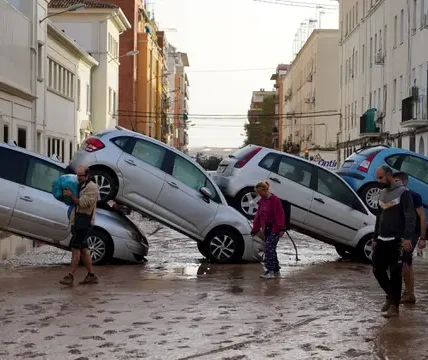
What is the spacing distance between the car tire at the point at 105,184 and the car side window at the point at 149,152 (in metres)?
0.62

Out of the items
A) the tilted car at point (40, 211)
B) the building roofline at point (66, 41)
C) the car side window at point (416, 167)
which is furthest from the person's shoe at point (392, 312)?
the building roofline at point (66, 41)

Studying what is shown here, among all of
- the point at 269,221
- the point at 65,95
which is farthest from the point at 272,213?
the point at 65,95

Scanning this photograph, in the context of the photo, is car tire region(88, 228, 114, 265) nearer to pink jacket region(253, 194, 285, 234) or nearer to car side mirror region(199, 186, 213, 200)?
car side mirror region(199, 186, 213, 200)

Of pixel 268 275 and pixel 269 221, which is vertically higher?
pixel 269 221

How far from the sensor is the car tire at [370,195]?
23141 mm

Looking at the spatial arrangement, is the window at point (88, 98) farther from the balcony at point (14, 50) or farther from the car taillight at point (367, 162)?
the car taillight at point (367, 162)

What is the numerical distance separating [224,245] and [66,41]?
1163 inches

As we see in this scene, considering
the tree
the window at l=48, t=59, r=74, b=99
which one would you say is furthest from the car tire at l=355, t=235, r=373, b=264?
the tree

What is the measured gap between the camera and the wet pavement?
9.16 metres

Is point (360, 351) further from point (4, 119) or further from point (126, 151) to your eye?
point (4, 119)

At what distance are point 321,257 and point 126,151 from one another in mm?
5085

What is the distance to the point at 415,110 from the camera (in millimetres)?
40750

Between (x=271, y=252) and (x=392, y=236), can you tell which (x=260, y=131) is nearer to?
(x=271, y=252)

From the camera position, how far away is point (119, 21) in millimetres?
67750
